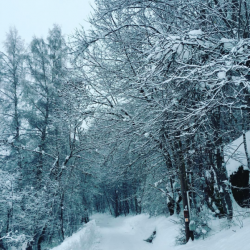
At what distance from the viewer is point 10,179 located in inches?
343

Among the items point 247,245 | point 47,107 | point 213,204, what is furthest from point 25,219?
point 247,245

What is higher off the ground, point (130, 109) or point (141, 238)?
point (130, 109)

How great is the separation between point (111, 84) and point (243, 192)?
5404 millimetres

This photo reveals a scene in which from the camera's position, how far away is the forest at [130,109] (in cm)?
394

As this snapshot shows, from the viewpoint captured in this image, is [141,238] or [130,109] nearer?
[130,109]

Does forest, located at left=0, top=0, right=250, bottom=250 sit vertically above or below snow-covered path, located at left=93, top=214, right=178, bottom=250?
above

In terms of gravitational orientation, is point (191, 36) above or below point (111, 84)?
below

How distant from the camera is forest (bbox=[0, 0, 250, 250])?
394 centimetres

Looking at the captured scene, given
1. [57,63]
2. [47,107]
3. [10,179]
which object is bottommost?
[10,179]

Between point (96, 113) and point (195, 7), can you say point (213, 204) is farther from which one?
point (195, 7)

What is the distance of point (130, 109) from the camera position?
770 cm

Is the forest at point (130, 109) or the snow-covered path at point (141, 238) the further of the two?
the snow-covered path at point (141, 238)

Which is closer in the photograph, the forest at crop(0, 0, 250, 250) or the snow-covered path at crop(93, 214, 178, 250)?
the forest at crop(0, 0, 250, 250)

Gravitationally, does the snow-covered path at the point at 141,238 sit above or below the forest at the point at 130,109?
below
